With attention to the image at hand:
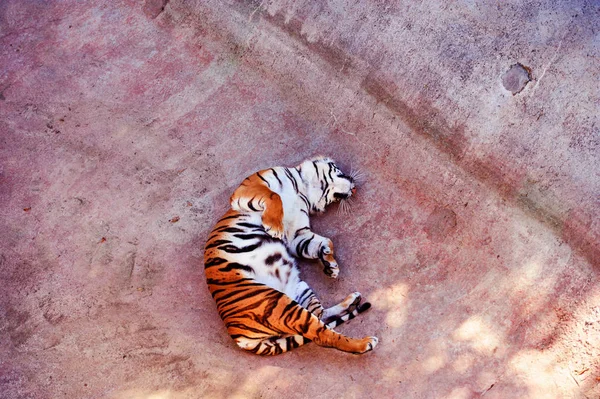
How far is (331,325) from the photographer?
3.55m

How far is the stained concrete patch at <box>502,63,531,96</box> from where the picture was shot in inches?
142

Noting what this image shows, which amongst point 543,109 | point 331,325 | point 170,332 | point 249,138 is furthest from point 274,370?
point 543,109

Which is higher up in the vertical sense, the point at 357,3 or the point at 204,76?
the point at 357,3

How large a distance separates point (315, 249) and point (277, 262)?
0.87 ft

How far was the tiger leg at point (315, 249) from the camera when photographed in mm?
3762

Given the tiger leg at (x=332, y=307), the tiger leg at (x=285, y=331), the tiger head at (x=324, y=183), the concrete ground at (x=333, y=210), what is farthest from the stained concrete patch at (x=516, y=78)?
the tiger leg at (x=285, y=331)

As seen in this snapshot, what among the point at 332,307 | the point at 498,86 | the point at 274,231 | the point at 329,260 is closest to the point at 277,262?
the point at 274,231

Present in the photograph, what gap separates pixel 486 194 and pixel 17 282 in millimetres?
2958

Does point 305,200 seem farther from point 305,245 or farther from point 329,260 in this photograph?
point 329,260

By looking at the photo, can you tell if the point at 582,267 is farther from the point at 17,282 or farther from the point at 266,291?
the point at 17,282

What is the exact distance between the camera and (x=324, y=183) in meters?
4.02

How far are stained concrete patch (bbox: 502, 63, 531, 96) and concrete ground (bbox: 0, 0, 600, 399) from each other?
14 mm

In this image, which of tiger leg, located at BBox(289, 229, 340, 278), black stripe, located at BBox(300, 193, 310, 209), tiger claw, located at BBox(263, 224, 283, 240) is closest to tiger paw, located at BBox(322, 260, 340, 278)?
tiger leg, located at BBox(289, 229, 340, 278)

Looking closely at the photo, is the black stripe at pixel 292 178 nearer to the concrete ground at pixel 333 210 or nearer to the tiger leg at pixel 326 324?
the concrete ground at pixel 333 210
